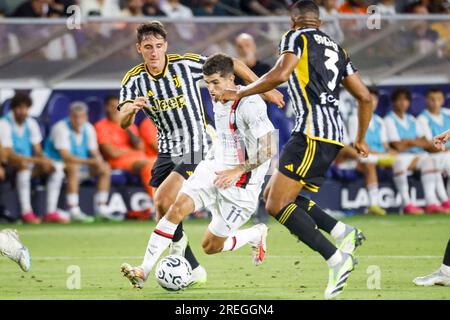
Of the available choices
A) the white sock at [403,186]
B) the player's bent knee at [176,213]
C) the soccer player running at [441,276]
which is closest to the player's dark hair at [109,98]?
the white sock at [403,186]

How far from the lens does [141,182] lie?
14.8 meters

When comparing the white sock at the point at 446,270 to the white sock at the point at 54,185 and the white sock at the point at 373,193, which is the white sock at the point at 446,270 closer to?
the white sock at the point at 373,193

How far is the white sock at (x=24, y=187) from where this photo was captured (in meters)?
14.3

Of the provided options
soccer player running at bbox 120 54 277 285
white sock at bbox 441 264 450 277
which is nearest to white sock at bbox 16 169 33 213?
soccer player running at bbox 120 54 277 285

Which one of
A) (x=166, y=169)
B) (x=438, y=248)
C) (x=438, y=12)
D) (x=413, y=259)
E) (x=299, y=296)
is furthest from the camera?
(x=438, y=12)

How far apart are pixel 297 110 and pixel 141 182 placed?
6.74 metres

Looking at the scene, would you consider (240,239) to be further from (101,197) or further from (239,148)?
(101,197)

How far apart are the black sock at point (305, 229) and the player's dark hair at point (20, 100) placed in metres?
7.19

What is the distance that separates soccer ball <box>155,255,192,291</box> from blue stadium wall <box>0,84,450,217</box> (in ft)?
19.6

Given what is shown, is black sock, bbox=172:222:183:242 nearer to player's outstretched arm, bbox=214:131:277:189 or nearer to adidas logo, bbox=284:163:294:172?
player's outstretched arm, bbox=214:131:277:189

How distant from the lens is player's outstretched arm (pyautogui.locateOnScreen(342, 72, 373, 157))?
8352mm

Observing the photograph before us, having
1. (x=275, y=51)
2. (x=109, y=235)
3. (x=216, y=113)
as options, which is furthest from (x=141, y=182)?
(x=216, y=113)

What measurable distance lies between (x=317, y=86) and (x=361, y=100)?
41cm

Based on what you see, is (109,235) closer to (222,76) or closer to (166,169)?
(166,169)
